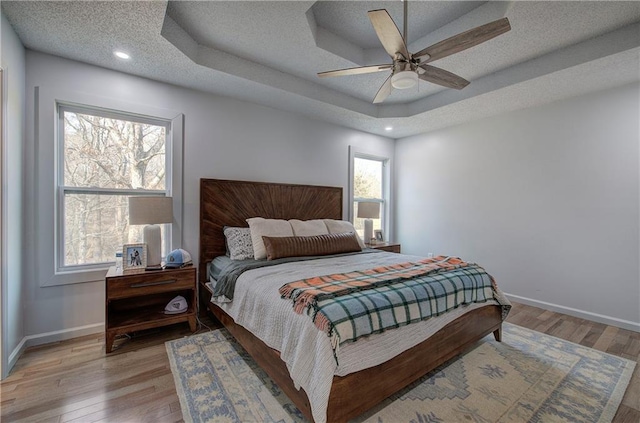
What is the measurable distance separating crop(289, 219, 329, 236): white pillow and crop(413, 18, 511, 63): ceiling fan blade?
2.05 meters

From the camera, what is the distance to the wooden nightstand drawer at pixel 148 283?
2.27m

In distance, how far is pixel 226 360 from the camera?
2.18m

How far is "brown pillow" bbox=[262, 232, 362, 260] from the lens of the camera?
2783mm

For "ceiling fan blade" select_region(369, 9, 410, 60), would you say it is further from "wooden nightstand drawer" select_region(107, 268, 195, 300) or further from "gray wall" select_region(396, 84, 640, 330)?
"gray wall" select_region(396, 84, 640, 330)

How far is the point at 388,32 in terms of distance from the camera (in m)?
1.69

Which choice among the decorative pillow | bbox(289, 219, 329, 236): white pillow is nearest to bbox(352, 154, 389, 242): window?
bbox(289, 219, 329, 236): white pillow

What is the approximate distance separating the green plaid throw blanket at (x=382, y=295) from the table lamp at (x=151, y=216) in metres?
1.49

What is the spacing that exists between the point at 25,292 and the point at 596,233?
18.6 feet

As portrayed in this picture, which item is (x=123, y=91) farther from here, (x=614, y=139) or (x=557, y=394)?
(x=614, y=139)

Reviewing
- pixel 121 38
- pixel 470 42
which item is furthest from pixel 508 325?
pixel 121 38

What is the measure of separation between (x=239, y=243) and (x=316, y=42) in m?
2.12

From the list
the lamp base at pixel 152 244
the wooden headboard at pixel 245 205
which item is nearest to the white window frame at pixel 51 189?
the lamp base at pixel 152 244

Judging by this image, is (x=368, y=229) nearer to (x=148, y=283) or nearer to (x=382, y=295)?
(x=382, y=295)

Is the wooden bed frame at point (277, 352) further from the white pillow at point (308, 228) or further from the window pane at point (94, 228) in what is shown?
the window pane at point (94, 228)
